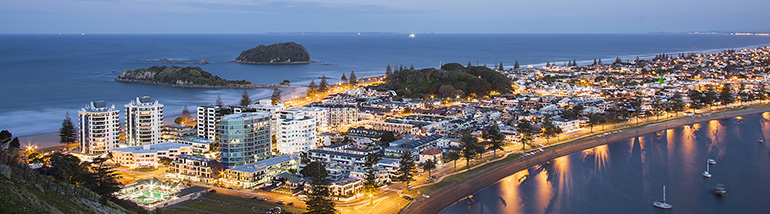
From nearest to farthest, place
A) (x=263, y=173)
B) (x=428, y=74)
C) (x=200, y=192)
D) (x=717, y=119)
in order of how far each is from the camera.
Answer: (x=200, y=192) → (x=263, y=173) → (x=717, y=119) → (x=428, y=74)

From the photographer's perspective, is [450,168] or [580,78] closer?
[450,168]

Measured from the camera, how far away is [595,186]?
20.4m

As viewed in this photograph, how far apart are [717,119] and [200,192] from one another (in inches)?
1176

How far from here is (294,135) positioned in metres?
23.8

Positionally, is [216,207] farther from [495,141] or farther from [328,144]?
[495,141]

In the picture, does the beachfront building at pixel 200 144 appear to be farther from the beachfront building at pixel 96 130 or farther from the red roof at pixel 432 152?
the red roof at pixel 432 152

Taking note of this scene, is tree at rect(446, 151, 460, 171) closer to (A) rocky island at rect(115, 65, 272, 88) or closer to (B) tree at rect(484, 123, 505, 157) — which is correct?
(B) tree at rect(484, 123, 505, 157)

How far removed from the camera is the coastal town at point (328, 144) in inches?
703

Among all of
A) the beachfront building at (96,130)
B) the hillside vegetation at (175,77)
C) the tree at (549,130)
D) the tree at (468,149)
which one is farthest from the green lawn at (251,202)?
the hillside vegetation at (175,77)

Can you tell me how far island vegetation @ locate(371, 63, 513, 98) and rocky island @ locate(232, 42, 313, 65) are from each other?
35.5 m

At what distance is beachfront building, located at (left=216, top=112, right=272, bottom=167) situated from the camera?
827 inches

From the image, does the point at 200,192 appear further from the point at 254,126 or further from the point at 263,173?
the point at 254,126

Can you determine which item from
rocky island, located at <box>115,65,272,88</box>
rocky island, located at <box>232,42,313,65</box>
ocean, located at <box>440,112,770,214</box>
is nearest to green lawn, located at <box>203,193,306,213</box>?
ocean, located at <box>440,112,770,214</box>

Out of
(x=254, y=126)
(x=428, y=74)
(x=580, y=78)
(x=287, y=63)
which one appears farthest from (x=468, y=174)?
(x=287, y=63)
